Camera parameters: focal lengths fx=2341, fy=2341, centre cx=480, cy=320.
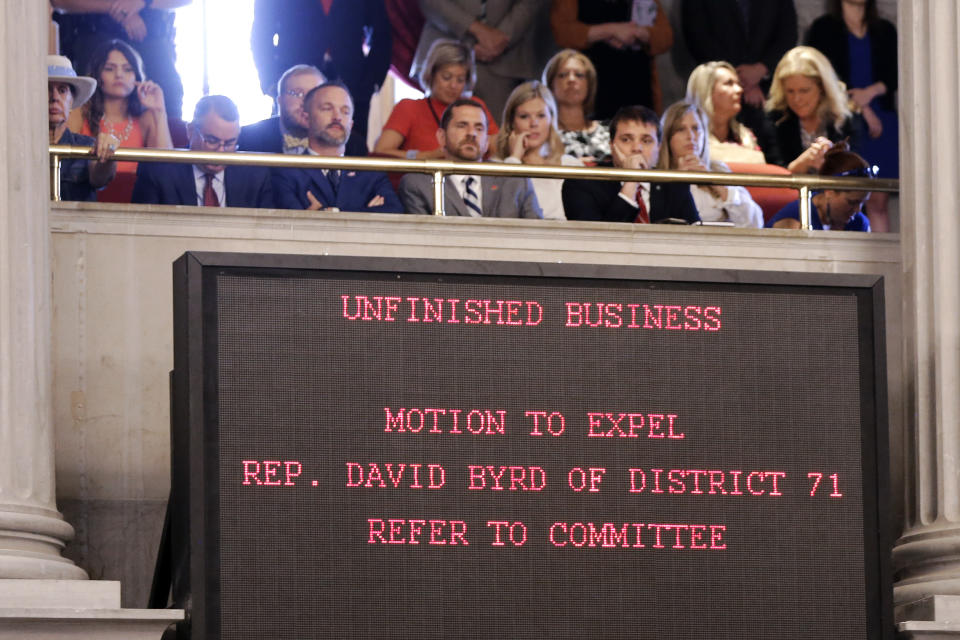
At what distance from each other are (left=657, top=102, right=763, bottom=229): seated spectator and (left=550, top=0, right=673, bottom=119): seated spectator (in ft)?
7.65

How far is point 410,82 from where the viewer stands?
16141 millimetres

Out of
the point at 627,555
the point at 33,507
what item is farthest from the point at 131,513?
the point at 627,555

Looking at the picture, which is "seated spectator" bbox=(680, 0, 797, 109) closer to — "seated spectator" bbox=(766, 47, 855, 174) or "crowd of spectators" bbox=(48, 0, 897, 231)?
"crowd of spectators" bbox=(48, 0, 897, 231)

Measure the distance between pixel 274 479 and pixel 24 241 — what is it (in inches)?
64.4

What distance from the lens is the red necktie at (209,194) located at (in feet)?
40.1

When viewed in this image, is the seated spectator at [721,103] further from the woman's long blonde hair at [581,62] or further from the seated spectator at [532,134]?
the seated spectator at [532,134]

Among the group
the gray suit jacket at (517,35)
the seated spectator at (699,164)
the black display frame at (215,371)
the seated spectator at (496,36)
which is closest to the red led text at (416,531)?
the black display frame at (215,371)

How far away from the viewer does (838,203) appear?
1255cm

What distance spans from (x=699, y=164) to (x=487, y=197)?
1.28 m

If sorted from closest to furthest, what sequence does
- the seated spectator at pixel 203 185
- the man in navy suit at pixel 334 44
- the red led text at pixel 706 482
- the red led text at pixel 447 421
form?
the red led text at pixel 447 421 → the red led text at pixel 706 482 → the seated spectator at pixel 203 185 → the man in navy suit at pixel 334 44

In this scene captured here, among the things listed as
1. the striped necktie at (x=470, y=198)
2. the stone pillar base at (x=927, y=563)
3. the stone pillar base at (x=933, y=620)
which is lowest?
the stone pillar base at (x=933, y=620)

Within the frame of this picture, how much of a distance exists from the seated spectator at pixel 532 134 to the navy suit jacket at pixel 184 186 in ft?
4.22

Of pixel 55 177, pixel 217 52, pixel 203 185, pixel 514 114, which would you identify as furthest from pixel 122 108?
pixel 217 52

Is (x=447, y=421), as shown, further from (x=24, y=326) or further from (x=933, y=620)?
(x=933, y=620)
